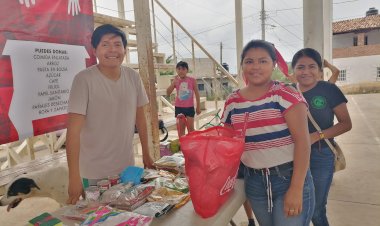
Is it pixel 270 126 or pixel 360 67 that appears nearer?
pixel 270 126

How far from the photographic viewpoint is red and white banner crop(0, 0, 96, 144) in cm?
221

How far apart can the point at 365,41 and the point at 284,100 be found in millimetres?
29453

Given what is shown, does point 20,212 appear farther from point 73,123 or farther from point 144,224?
point 144,224

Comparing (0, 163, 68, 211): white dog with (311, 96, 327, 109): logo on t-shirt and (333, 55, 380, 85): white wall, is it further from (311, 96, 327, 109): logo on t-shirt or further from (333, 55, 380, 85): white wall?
(333, 55, 380, 85): white wall

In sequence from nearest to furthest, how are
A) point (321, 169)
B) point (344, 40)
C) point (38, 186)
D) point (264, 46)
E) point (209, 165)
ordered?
point (209, 165) < point (264, 46) < point (321, 169) < point (38, 186) < point (344, 40)

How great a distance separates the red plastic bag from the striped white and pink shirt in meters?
0.19

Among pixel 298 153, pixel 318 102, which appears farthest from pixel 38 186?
pixel 318 102

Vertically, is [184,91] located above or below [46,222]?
above

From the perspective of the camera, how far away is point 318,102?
2270 mm

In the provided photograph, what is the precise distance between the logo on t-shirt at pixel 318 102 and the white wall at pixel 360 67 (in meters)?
27.4

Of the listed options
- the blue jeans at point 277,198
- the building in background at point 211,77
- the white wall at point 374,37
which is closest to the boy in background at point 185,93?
the building in background at point 211,77

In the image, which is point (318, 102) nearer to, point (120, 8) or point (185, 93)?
point (185, 93)

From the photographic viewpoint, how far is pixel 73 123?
174 centimetres

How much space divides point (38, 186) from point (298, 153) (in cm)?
253
